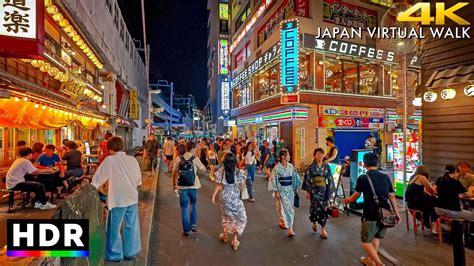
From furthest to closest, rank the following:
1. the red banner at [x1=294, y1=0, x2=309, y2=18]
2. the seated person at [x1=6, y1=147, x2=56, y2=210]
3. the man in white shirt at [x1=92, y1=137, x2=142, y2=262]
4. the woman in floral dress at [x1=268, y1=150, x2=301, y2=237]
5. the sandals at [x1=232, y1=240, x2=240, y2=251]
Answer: the red banner at [x1=294, y1=0, x2=309, y2=18] → the seated person at [x1=6, y1=147, x2=56, y2=210] → the woman in floral dress at [x1=268, y1=150, x2=301, y2=237] → the sandals at [x1=232, y1=240, x2=240, y2=251] → the man in white shirt at [x1=92, y1=137, x2=142, y2=262]

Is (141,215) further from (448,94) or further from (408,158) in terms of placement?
(448,94)

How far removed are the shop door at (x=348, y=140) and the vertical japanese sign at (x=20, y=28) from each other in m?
15.3

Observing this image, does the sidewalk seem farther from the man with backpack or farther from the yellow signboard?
the yellow signboard

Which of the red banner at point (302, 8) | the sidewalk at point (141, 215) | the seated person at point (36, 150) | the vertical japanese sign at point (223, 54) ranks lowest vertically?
the sidewalk at point (141, 215)

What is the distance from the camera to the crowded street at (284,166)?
13.5 ft

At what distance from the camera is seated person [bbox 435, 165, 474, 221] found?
5.27m

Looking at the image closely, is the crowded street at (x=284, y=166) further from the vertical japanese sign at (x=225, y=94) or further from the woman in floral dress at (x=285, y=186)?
the vertical japanese sign at (x=225, y=94)

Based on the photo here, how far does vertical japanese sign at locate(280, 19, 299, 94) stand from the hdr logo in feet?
46.0

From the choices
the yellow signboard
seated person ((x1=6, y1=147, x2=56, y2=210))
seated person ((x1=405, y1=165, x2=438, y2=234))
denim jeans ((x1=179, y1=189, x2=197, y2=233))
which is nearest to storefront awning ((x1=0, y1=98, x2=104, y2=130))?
seated person ((x1=6, y1=147, x2=56, y2=210))

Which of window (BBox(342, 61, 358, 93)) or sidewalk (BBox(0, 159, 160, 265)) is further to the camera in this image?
window (BBox(342, 61, 358, 93))

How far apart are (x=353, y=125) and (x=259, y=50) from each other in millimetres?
8419

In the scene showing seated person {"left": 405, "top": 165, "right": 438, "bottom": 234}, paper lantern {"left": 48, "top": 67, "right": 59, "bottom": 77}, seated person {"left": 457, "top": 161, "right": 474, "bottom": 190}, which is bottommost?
seated person {"left": 405, "top": 165, "right": 438, "bottom": 234}

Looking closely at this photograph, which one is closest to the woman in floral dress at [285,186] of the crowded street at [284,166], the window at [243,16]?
the crowded street at [284,166]

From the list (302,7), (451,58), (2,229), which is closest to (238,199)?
(2,229)
